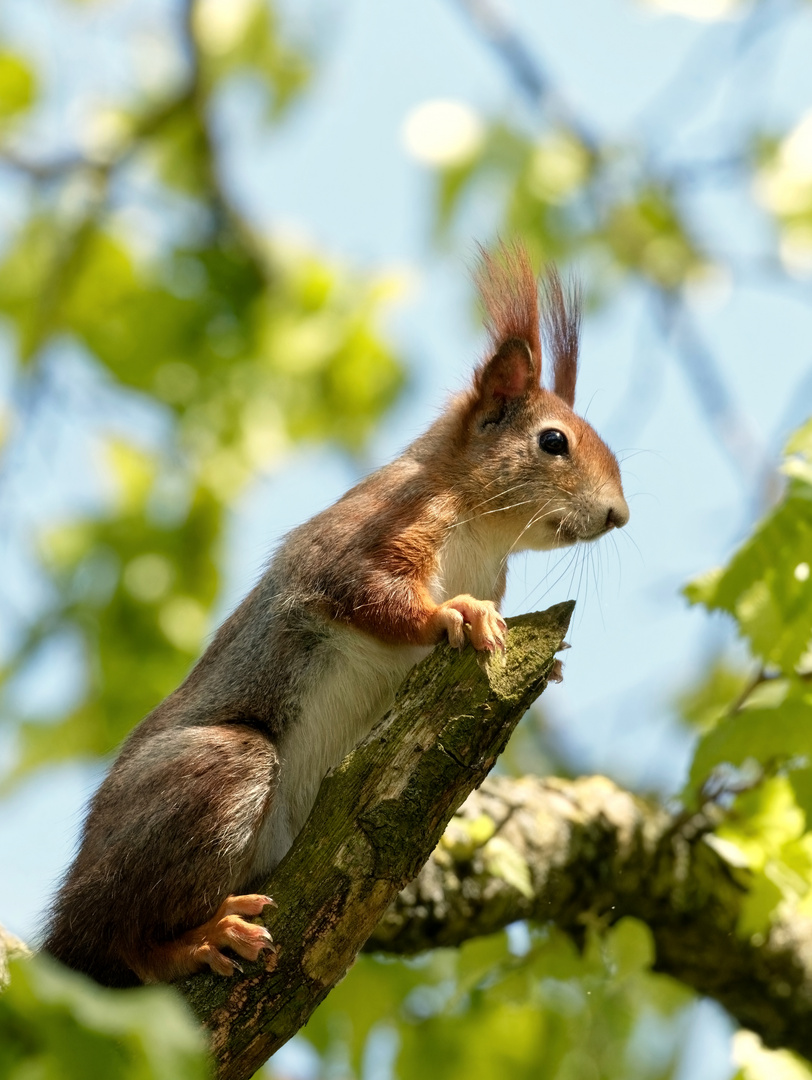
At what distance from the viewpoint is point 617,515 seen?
3738mm

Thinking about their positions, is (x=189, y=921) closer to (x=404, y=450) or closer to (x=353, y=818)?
(x=353, y=818)

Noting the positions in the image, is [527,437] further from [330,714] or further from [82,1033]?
[82,1033]

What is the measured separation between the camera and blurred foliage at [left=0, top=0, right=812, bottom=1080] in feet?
12.7

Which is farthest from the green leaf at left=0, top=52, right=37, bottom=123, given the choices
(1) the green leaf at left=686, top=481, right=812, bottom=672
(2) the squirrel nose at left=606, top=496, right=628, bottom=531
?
(1) the green leaf at left=686, top=481, right=812, bottom=672

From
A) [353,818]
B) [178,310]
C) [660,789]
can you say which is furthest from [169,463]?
[353,818]

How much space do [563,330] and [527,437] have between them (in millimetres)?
548

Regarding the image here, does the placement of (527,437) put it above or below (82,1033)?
above

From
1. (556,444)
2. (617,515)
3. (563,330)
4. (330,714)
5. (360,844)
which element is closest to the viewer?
(360,844)

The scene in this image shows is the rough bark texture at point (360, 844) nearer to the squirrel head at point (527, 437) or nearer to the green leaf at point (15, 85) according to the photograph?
the squirrel head at point (527, 437)

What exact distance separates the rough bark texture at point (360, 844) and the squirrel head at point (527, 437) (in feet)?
3.67

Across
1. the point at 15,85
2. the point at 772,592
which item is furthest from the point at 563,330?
the point at 15,85

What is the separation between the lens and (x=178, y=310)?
6363 mm

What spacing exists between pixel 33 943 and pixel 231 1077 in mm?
957

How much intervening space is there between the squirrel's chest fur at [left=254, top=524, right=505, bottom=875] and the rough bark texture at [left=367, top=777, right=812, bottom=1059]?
1.56ft
